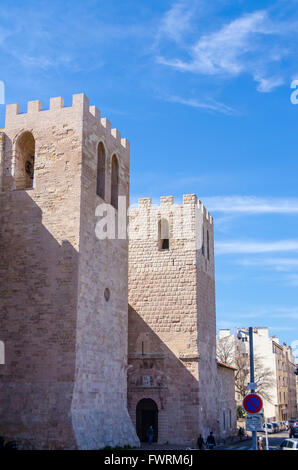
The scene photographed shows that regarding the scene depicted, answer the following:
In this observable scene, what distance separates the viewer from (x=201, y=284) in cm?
2853

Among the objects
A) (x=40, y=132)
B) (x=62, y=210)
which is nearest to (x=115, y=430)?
(x=62, y=210)

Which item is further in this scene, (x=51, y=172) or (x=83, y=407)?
(x=51, y=172)

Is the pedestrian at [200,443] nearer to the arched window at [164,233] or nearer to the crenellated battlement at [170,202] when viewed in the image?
the arched window at [164,233]

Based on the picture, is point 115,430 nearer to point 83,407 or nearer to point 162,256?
point 83,407

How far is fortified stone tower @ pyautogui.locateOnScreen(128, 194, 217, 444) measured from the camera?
85.7ft

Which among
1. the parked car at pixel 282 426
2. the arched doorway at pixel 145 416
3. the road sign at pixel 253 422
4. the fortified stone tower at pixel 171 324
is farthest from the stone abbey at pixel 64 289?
the parked car at pixel 282 426

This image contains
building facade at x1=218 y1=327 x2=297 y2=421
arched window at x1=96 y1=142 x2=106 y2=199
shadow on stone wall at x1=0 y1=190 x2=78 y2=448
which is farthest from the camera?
building facade at x1=218 y1=327 x2=297 y2=421

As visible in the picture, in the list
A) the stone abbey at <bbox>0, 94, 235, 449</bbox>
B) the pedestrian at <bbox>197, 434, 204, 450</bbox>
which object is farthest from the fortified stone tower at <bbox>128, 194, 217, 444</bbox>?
the pedestrian at <bbox>197, 434, 204, 450</bbox>

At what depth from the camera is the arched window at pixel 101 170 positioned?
853 inches

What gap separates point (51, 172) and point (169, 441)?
13.8 m

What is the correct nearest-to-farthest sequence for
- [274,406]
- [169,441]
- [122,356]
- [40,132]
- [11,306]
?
[11,306] → [40,132] → [122,356] → [169,441] → [274,406]

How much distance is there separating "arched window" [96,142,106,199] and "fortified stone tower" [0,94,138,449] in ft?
0.14

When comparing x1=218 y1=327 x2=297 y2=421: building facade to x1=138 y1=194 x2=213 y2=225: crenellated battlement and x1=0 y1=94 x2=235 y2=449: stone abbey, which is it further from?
x1=0 y1=94 x2=235 y2=449: stone abbey

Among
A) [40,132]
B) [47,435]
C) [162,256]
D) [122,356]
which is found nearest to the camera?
[47,435]
